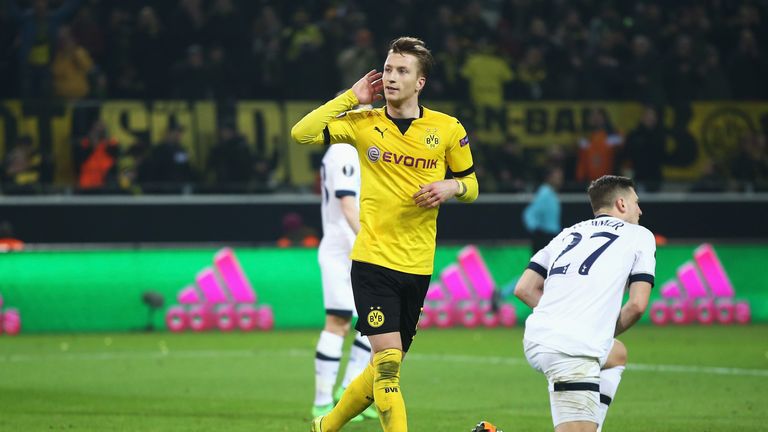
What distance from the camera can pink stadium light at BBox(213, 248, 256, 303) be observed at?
1791 cm

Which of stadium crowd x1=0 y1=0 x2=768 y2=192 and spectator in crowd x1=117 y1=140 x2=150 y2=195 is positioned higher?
stadium crowd x1=0 y1=0 x2=768 y2=192

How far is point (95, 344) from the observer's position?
16422 mm

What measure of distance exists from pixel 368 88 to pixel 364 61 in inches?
566

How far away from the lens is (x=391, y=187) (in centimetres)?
738

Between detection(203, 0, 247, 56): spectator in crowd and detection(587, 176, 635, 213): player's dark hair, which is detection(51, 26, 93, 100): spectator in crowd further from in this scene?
detection(587, 176, 635, 213): player's dark hair

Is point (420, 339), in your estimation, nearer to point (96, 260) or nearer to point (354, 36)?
point (96, 260)

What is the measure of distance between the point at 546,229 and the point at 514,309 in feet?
4.18

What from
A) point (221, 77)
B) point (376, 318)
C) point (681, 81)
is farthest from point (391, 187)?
point (681, 81)

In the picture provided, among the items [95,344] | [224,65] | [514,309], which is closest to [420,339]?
[514,309]

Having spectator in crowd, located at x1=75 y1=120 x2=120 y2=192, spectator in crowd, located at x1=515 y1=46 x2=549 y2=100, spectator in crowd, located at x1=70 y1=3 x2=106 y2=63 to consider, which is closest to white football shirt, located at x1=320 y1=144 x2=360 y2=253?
spectator in crowd, located at x1=75 y1=120 x2=120 y2=192

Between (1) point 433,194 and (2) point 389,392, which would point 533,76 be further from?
(2) point 389,392

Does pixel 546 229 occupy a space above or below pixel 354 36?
below

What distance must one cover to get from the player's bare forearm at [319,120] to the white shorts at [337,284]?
2.73m

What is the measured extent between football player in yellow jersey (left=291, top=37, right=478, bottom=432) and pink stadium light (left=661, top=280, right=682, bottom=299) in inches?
487
